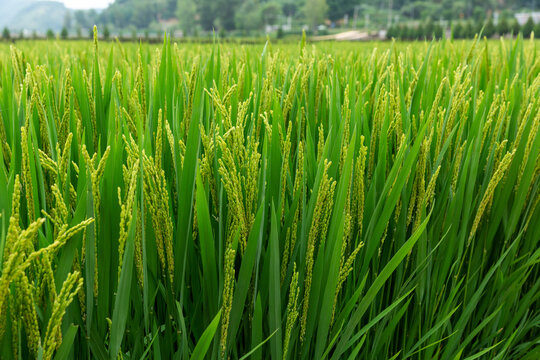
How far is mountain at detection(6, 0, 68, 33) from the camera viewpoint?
14638 cm

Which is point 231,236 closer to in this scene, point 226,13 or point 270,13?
point 226,13

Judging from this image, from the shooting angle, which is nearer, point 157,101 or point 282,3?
point 157,101

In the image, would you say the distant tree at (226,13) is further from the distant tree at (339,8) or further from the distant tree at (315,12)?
the distant tree at (339,8)

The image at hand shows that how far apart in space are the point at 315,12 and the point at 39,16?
117 metres

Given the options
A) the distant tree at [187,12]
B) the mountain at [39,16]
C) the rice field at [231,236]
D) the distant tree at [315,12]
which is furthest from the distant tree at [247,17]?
the rice field at [231,236]

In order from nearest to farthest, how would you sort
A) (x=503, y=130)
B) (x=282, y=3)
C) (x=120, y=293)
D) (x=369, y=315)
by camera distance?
1. (x=120, y=293)
2. (x=369, y=315)
3. (x=503, y=130)
4. (x=282, y=3)

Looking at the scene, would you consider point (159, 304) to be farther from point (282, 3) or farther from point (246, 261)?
point (282, 3)

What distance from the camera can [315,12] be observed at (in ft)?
268

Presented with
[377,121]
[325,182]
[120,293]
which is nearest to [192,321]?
[120,293]

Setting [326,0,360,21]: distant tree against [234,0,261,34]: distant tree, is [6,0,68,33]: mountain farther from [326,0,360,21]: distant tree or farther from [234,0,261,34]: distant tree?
[326,0,360,21]: distant tree

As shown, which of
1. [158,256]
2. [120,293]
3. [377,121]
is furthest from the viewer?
[377,121]

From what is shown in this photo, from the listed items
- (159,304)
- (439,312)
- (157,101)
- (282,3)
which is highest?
(282,3)

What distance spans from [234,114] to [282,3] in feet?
366

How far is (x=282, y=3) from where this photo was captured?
105 m
